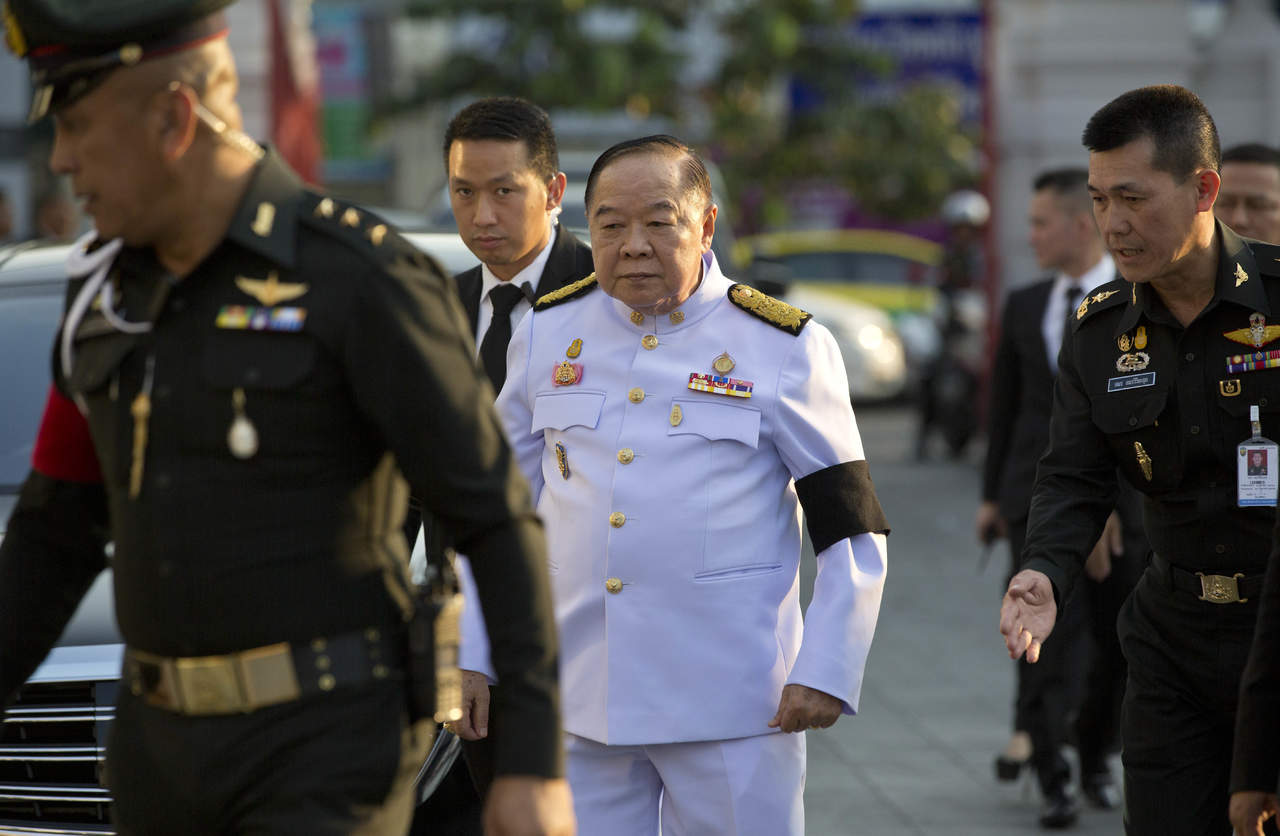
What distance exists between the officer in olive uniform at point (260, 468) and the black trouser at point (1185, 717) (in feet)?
6.02

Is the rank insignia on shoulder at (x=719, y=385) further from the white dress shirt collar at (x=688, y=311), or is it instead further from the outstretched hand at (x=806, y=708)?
the outstretched hand at (x=806, y=708)

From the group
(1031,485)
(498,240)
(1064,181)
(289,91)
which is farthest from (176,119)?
(289,91)

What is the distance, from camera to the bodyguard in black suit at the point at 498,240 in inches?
185

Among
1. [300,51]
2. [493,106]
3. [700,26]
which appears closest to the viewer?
[493,106]

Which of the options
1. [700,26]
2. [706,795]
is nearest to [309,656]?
[706,795]

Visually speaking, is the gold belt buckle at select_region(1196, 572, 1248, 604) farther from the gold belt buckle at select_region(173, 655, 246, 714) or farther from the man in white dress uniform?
the gold belt buckle at select_region(173, 655, 246, 714)

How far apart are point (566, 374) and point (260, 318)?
1506 millimetres

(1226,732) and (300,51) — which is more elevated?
(300,51)

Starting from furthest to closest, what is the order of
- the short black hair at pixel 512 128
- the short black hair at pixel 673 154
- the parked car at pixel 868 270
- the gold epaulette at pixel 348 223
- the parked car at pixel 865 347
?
the parked car at pixel 868 270
the parked car at pixel 865 347
the short black hair at pixel 512 128
the short black hair at pixel 673 154
the gold epaulette at pixel 348 223

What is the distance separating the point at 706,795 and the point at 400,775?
1.29 metres

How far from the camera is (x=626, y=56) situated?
79.3 feet

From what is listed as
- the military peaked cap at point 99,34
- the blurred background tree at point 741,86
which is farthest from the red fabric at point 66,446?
the blurred background tree at point 741,86

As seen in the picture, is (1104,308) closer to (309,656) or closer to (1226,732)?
(1226,732)

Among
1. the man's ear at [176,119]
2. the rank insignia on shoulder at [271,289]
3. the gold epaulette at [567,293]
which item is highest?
the man's ear at [176,119]
